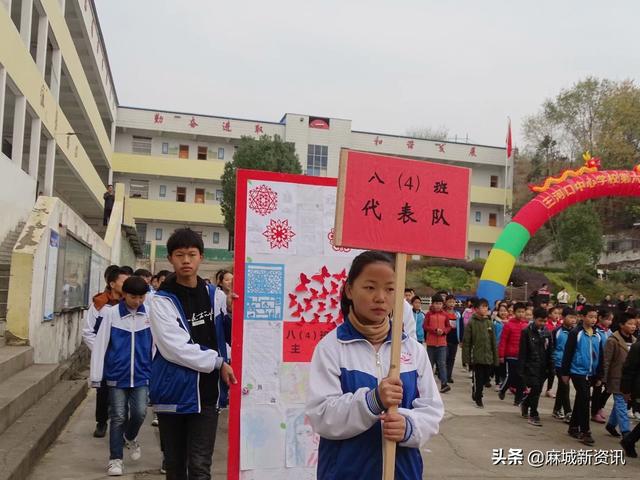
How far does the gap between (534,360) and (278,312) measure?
5.65 meters

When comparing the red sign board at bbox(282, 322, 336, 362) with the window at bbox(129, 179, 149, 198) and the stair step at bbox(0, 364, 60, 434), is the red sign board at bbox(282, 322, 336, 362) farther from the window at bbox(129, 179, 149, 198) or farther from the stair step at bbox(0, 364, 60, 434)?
the window at bbox(129, 179, 149, 198)

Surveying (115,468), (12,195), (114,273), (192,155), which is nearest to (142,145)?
(192,155)

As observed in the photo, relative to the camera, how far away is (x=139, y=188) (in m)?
45.4

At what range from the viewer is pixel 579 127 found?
50.2 m

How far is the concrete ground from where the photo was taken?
234 inches

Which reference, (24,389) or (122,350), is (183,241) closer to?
(122,350)

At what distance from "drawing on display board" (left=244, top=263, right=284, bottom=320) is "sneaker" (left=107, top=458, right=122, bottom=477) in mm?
2042

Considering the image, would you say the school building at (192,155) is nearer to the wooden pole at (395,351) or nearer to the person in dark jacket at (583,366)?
the person in dark jacket at (583,366)

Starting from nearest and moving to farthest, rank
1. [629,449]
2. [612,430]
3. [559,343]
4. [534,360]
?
[629,449]
[612,430]
[534,360]
[559,343]

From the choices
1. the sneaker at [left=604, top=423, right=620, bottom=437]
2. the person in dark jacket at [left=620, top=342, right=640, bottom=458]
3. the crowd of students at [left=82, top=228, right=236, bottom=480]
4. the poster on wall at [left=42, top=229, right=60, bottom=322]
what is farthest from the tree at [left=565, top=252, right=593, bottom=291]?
the crowd of students at [left=82, top=228, right=236, bottom=480]

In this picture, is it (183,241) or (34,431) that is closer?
(183,241)

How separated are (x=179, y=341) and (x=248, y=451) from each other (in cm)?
127

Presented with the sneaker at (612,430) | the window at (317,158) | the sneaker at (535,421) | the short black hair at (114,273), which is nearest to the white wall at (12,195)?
the short black hair at (114,273)

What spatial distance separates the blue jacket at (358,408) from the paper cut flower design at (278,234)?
2240mm
